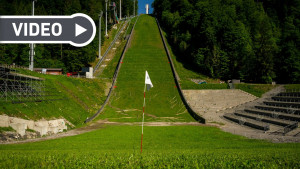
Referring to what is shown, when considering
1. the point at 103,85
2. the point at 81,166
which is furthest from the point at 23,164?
the point at 103,85

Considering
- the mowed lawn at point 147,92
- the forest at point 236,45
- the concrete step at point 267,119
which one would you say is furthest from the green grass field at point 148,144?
the forest at point 236,45

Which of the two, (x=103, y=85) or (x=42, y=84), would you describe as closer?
(x=42, y=84)

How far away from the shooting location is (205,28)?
6134cm

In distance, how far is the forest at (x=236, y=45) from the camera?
49.4m

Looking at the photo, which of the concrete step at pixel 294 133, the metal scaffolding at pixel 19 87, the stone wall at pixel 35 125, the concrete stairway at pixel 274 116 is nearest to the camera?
the stone wall at pixel 35 125

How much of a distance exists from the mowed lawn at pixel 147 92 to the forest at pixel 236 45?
31.6ft

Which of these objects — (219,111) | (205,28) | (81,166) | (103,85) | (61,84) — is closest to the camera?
(81,166)

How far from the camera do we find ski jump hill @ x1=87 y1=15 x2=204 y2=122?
3234 cm

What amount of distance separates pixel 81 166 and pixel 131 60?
51.7m

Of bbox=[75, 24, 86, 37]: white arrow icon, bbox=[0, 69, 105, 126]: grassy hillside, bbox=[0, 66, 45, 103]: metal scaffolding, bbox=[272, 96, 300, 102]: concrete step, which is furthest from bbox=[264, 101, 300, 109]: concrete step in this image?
bbox=[0, 66, 45, 103]: metal scaffolding

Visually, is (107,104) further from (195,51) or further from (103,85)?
(195,51)

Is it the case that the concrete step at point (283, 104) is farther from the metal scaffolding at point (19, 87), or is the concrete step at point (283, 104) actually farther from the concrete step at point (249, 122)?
the metal scaffolding at point (19, 87)

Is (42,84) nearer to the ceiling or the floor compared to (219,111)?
nearer to the ceiling

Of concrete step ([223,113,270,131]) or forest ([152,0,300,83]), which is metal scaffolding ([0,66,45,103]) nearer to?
concrete step ([223,113,270,131])
